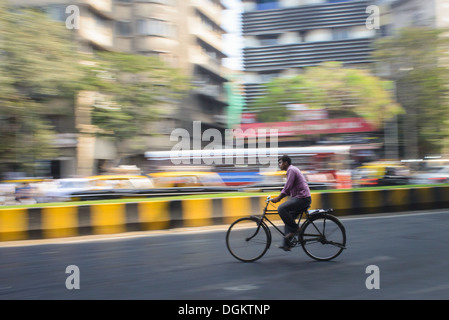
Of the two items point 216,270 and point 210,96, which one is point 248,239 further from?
point 210,96

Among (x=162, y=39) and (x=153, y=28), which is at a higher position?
(x=153, y=28)

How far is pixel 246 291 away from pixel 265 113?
39858 mm

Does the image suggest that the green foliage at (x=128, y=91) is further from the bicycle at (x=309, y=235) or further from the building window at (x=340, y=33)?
the building window at (x=340, y=33)

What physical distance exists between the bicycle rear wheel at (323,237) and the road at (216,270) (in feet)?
0.48

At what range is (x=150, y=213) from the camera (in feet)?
37.6

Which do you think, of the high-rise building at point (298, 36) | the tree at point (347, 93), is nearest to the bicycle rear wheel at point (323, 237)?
the tree at point (347, 93)

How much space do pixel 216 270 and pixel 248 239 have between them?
2.47 ft

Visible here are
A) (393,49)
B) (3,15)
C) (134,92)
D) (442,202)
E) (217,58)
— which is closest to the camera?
(442,202)

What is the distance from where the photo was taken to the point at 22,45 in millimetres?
22125

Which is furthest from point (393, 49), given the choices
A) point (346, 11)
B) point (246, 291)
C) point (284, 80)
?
point (246, 291)

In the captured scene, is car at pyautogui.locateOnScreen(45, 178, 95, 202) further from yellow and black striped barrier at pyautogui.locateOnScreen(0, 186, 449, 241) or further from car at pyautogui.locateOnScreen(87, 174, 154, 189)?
yellow and black striped barrier at pyautogui.locateOnScreen(0, 186, 449, 241)

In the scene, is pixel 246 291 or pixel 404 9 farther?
pixel 404 9
